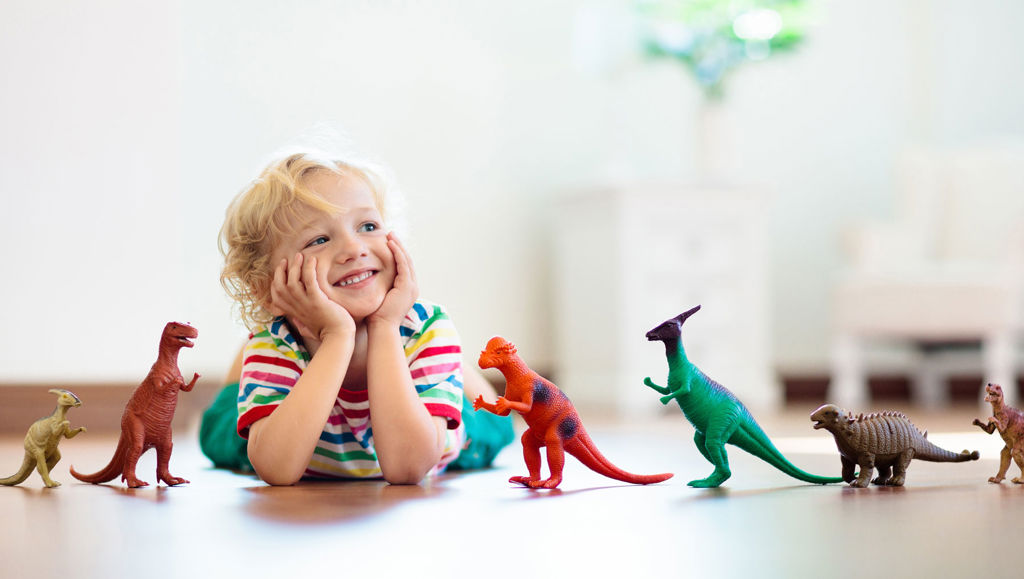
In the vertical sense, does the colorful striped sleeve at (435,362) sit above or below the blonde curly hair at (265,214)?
below

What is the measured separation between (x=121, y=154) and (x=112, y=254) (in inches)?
9.3

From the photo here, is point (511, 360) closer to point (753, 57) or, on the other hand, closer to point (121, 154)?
point (121, 154)

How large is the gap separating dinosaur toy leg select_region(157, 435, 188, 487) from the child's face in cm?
23

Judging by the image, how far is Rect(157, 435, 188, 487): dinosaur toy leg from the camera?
3.74 ft

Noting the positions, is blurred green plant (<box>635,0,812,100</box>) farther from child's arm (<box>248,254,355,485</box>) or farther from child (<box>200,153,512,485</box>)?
child's arm (<box>248,254,355,485</box>)

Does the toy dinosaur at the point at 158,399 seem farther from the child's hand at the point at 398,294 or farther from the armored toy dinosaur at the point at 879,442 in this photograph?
the armored toy dinosaur at the point at 879,442

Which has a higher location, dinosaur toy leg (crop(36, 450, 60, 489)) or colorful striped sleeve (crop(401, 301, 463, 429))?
colorful striped sleeve (crop(401, 301, 463, 429))

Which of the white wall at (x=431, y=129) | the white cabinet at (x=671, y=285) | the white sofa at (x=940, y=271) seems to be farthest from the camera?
the white sofa at (x=940, y=271)

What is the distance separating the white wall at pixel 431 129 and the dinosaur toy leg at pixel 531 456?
1.68 meters

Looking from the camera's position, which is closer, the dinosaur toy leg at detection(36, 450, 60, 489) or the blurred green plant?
the dinosaur toy leg at detection(36, 450, 60, 489)

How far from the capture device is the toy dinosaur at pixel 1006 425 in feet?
3.43

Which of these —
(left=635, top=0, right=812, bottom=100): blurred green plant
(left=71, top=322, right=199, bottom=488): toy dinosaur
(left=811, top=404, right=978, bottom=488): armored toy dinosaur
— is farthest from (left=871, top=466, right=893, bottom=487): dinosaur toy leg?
(left=635, top=0, right=812, bottom=100): blurred green plant

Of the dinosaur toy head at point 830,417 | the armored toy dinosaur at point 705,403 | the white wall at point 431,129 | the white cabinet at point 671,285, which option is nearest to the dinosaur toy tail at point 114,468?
the armored toy dinosaur at point 705,403

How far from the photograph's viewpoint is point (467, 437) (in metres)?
1.49
